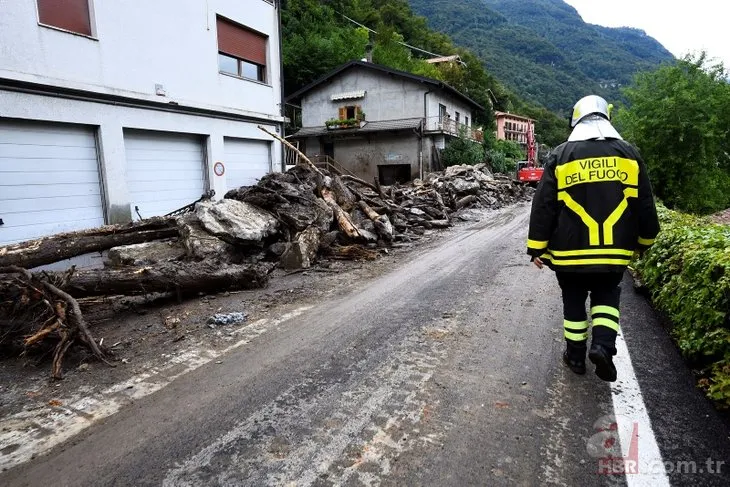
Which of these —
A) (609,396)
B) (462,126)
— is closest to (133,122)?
(609,396)

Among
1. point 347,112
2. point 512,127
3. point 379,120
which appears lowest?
point 379,120

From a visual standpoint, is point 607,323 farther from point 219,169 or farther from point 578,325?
point 219,169

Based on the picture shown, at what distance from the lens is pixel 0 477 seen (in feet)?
7.21

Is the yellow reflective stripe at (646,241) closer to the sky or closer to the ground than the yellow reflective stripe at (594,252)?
closer to the sky

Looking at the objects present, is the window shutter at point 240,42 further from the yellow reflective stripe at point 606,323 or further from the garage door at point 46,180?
the yellow reflective stripe at point 606,323

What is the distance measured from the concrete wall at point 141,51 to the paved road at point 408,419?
764 centimetres

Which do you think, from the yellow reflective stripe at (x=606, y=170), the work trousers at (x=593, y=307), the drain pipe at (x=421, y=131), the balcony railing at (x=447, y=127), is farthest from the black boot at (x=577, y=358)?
the balcony railing at (x=447, y=127)

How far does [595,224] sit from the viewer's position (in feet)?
9.48

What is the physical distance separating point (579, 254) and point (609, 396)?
973 millimetres

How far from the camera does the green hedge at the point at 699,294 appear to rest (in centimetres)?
284

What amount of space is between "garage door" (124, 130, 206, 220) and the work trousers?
31.2 ft

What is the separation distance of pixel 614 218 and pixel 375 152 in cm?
2645

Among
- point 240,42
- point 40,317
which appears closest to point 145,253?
point 40,317

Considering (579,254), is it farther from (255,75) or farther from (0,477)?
(255,75)
